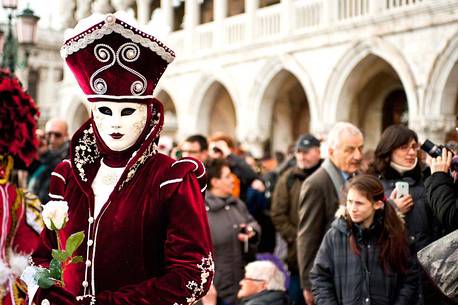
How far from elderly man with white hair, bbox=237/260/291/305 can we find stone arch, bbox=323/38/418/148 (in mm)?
7598

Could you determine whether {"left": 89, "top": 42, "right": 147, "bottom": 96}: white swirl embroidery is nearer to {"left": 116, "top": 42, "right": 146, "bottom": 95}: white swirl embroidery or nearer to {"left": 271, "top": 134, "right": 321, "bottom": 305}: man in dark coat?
{"left": 116, "top": 42, "right": 146, "bottom": 95}: white swirl embroidery

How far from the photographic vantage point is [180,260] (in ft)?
8.29

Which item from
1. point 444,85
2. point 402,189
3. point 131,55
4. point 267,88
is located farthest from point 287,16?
point 131,55

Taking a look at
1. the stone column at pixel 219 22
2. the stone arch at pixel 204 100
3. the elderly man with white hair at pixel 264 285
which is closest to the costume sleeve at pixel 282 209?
the elderly man with white hair at pixel 264 285

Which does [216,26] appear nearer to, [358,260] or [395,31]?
[395,31]

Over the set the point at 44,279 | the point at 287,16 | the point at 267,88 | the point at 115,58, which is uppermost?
the point at 287,16

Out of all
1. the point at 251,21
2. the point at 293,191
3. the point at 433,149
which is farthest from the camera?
the point at 251,21

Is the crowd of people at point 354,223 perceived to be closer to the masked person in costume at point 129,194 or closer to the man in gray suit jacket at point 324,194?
the man in gray suit jacket at point 324,194

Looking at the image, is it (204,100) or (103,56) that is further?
(204,100)

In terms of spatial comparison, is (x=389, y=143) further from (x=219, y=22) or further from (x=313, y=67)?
(x=219, y=22)

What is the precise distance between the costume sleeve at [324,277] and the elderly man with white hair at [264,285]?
0.83m

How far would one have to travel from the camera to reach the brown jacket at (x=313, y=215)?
16.3 feet

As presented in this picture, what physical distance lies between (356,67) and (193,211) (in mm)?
11432

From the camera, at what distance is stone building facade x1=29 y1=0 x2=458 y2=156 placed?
38.3ft
